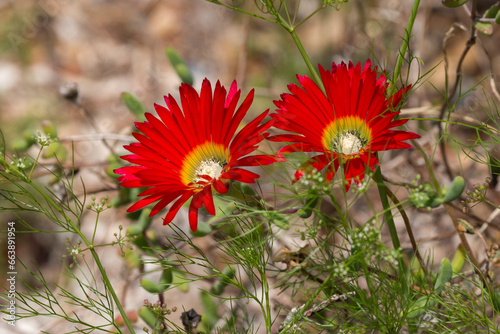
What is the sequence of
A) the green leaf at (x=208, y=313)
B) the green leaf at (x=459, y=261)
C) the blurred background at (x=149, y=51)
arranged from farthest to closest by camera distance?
the blurred background at (x=149, y=51), the green leaf at (x=208, y=313), the green leaf at (x=459, y=261)

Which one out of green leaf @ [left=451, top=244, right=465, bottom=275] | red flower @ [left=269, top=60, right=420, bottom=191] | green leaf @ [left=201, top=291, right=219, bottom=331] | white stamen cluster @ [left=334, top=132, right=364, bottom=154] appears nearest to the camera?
red flower @ [left=269, top=60, right=420, bottom=191]

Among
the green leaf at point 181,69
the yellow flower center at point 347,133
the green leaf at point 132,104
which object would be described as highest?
the green leaf at point 181,69

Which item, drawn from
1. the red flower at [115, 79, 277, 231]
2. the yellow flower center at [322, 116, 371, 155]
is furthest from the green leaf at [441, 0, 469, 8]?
the red flower at [115, 79, 277, 231]

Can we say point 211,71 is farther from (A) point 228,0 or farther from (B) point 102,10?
(B) point 102,10

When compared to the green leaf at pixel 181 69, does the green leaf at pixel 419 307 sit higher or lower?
lower

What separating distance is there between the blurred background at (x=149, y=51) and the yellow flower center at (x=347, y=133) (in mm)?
1038

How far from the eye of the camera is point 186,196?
2.60ft

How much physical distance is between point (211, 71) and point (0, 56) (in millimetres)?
910

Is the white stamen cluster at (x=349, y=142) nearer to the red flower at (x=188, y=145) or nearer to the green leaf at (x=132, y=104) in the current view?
the red flower at (x=188, y=145)

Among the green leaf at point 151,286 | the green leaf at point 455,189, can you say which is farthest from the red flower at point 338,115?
the green leaf at point 151,286

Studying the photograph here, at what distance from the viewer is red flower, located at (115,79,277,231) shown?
796 mm

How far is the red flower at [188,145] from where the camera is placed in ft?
2.61

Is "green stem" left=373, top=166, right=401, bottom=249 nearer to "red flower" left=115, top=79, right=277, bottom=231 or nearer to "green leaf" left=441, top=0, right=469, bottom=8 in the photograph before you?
"red flower" left=115, top=79, right=277, bottom=231

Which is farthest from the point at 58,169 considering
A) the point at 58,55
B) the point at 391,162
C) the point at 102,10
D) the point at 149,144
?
the point at 102,10
